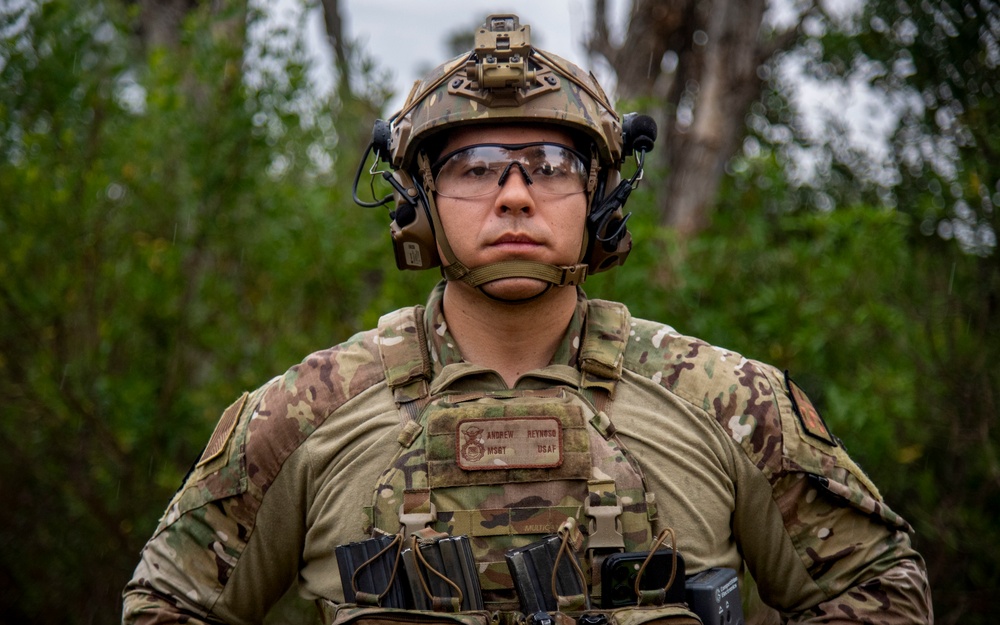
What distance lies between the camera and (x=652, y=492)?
2795 millimetres

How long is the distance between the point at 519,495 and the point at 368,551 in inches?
16.0

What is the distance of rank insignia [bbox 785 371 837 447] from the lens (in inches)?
114

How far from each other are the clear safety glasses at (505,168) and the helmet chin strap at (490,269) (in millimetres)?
68

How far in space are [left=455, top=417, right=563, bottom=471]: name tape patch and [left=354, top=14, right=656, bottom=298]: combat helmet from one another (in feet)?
1.23

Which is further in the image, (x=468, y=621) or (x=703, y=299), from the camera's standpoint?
(x=703, y=299)

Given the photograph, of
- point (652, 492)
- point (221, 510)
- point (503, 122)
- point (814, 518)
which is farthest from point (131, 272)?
point (814, 518)

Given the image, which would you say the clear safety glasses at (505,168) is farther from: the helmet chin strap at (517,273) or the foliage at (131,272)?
the foliage at (131,272)

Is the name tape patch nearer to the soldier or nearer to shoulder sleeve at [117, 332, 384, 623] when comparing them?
the soldier

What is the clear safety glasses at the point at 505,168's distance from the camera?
2.87m

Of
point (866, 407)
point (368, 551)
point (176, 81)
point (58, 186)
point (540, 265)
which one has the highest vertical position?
point (176, 81)

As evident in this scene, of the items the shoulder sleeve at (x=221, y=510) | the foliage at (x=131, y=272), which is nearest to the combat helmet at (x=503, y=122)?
the shoulder sleeve at (x=221, y=510)

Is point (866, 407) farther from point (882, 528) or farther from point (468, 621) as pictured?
point (468, 621)

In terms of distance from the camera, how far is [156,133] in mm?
6172

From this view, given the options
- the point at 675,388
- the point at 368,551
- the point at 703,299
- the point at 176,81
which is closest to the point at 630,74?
the point at 703,299
